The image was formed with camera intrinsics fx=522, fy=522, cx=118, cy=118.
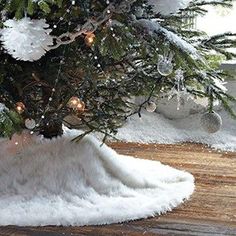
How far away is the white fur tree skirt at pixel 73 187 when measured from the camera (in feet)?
4.90

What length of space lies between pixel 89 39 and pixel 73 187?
464mm

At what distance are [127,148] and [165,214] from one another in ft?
3.76

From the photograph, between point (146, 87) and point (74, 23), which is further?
point (146, 87)

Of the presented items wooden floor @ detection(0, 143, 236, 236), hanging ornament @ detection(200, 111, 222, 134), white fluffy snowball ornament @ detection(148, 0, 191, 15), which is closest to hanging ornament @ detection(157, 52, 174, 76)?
white fluffy snowball ornament @ detection(148, 0, 191, 15)

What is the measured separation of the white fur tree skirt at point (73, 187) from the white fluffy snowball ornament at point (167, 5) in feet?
1.64

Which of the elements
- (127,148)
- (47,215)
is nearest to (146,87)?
(47,215)

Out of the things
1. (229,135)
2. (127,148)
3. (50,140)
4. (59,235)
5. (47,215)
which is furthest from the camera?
(229,135)

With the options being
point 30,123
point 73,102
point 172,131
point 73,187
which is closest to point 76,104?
point 73,102

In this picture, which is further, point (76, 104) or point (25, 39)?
point (76, 104)

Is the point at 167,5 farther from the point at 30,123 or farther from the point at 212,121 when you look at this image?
the point at 30,123

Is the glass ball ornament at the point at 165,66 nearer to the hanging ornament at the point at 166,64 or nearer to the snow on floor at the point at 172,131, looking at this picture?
the hanging ornament at the point at 166,64

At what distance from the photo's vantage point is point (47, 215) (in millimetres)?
1479

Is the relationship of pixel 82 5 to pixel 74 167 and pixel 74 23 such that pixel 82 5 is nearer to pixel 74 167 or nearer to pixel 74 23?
pixel 74 23

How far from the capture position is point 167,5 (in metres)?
1.54
